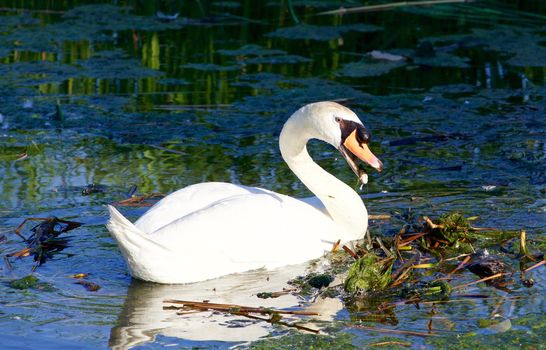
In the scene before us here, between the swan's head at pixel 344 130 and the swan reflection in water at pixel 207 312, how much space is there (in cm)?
73

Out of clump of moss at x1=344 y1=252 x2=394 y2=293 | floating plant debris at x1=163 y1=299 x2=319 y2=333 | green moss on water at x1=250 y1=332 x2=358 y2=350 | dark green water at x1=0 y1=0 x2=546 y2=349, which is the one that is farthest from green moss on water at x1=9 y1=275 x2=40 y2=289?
clump of moss at x1=344 y1=252 x2=394 y2=293

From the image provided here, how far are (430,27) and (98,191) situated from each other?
6279 millimetres

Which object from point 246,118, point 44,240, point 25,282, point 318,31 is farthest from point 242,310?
point 318,31

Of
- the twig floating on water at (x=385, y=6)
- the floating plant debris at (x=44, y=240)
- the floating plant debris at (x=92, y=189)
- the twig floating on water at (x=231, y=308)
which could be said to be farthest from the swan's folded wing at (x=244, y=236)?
the twig floating on water at (x=385, y=6)

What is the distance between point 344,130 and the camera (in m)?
6.57

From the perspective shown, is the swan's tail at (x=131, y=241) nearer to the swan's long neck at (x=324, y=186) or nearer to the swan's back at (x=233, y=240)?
the swan's back at (x=233, y=240)

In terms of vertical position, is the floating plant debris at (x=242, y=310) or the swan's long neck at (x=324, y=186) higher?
the swan's long neck at (x=324, y=186)

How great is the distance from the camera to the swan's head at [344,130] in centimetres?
652

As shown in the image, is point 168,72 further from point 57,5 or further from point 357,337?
point 357,337

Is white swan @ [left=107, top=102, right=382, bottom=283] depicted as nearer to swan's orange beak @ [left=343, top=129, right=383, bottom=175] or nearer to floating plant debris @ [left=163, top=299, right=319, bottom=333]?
swan's orange beak @ [left=343, top=129, right=383, bottom=175]

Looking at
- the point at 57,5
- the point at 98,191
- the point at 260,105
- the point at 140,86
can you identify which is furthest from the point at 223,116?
the point at 57,5

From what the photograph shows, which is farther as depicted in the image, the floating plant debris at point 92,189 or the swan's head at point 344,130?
the floating plant debris at point 92,189

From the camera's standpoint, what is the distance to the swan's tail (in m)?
5.78

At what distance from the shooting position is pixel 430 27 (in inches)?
507
